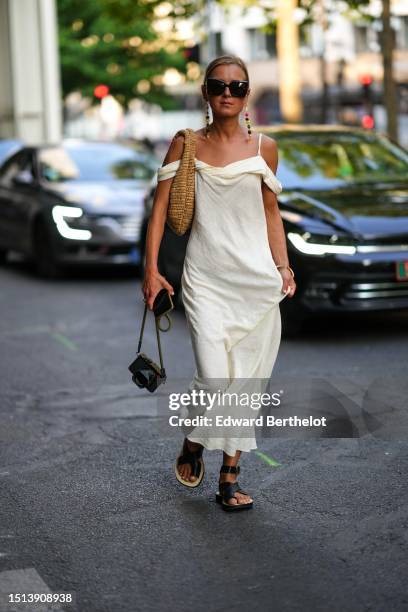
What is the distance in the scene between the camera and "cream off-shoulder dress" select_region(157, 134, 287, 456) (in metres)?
4.80

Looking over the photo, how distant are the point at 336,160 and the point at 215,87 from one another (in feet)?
17.9

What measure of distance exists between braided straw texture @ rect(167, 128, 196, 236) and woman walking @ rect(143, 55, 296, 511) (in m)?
0.03

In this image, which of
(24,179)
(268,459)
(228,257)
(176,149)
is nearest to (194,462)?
(268,459)

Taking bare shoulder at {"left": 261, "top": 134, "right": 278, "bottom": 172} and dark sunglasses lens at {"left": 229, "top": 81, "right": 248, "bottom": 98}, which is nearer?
dark sunglasses lens at {"left": 229, "top": 81, "right": 248, "bottom": 98}

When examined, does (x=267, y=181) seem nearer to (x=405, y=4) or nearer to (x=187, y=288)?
(x=187, y=288)

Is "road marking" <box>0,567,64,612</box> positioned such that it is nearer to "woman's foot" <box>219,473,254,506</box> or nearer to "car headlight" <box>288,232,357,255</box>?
"woman's foot" <box>219,473,254,506</box>

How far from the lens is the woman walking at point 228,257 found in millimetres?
4777

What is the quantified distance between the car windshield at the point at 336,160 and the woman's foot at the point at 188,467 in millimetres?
4566

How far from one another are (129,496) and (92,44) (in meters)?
51.4

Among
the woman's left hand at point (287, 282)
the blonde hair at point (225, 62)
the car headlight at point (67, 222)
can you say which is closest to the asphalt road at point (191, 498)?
the woman's left hand at point (287, 282)

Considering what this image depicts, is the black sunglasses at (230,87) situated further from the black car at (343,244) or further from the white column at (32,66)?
the white column at (32,66)

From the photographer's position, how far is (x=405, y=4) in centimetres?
5522

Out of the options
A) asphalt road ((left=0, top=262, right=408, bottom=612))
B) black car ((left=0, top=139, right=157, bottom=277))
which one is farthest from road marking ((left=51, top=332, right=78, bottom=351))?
black car ((left=0, top=139, right=157, bottom=277))

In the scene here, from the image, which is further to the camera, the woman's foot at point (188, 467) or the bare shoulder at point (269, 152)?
the woman's foot at point (188, 467)
